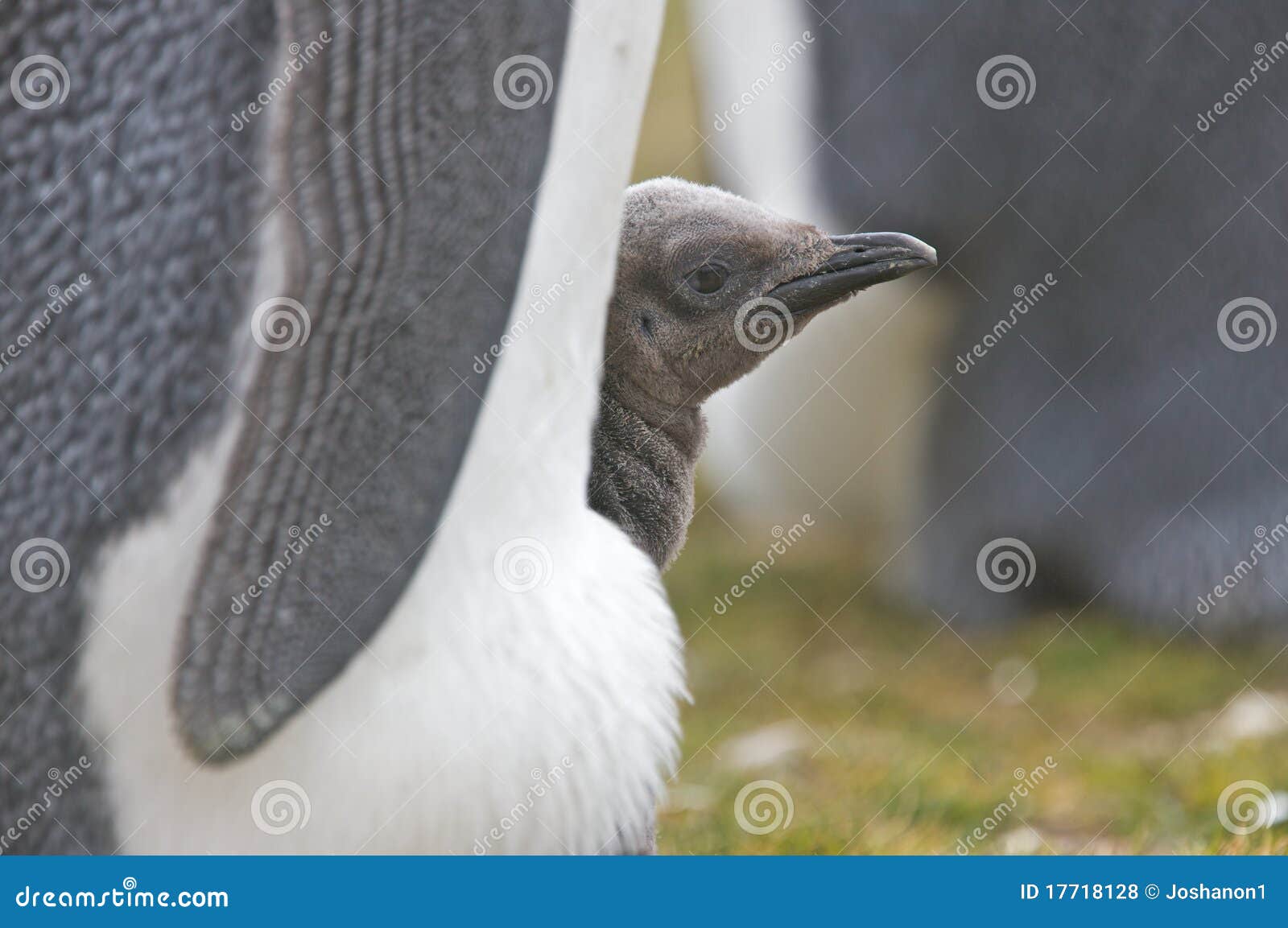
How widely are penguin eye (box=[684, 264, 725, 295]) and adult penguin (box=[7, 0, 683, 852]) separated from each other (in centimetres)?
42

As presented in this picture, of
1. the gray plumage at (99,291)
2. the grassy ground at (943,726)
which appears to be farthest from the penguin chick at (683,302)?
the grassy ground at (943,726)

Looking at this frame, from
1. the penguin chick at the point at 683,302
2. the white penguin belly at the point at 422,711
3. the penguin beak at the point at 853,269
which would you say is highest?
the penguin beak at the point at 853,269

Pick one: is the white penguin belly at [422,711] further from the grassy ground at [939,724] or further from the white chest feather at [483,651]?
the grassy ground at [939,724]

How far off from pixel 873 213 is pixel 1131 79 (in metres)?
0.58

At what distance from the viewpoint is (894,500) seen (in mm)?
3705

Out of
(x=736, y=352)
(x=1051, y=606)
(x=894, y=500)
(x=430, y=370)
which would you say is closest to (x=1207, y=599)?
(x=1051, y=606)

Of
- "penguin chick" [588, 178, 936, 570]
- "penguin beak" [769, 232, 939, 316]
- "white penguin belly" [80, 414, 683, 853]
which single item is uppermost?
"penguin beak" [769, 232, 939, 316]

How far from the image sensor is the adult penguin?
1.06m

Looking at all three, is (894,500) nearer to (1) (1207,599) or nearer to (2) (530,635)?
(1) (1207,599)

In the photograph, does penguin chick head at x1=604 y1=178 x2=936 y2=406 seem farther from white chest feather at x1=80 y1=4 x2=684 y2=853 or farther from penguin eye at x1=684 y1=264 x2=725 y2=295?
white chest feather at x1=80 y1=4 x2=684 y2=853

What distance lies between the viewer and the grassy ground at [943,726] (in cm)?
228

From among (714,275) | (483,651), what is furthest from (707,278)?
(483,651)

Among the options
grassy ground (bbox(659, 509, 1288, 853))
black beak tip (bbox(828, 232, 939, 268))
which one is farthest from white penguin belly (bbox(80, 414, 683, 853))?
grassy ground (bbox(659, 509, 1288, 853))

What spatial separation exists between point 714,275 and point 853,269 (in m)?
0.15
